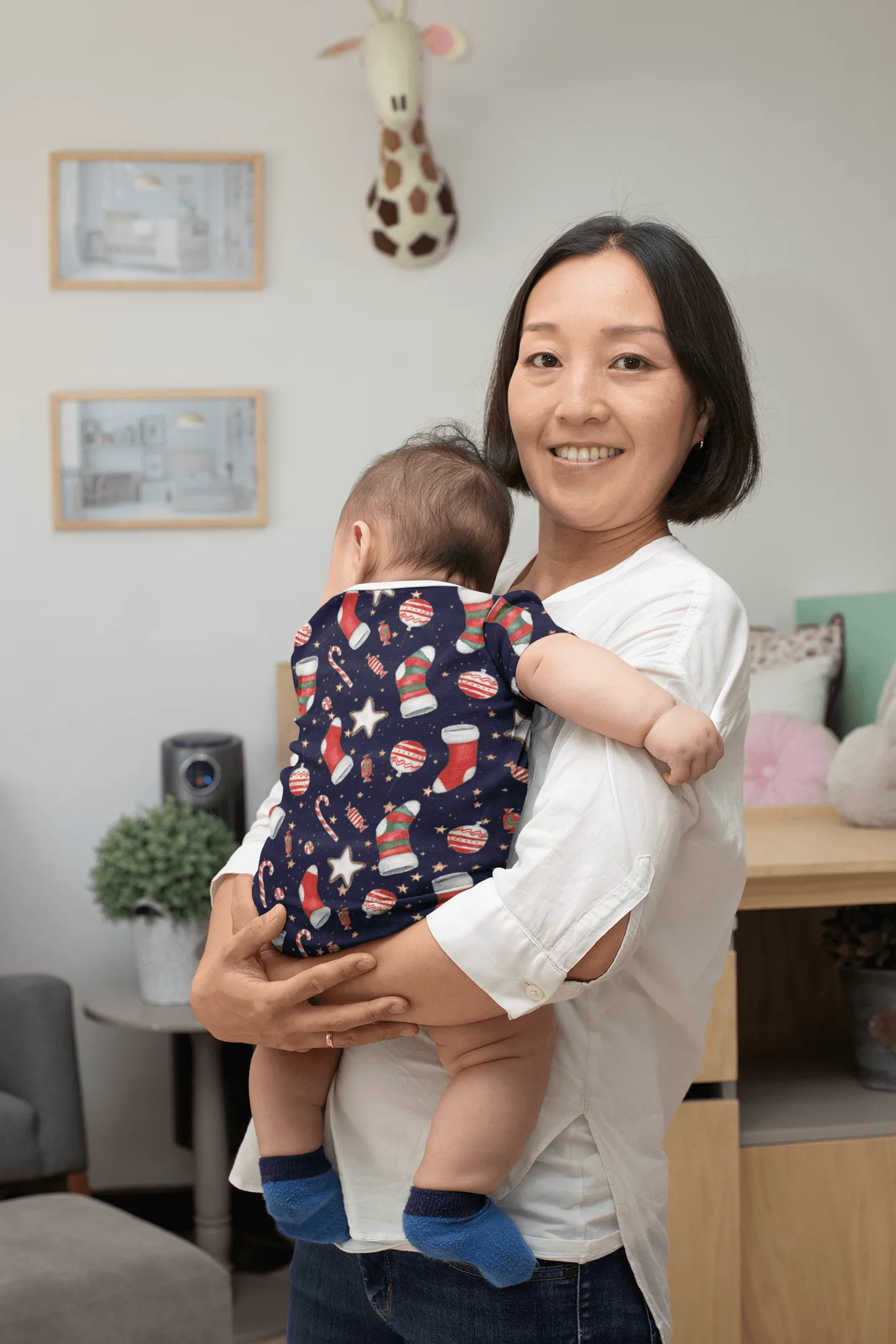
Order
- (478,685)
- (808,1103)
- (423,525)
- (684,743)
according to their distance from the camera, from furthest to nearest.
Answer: (808,1103)
(423,525)
(478,685)
(684,743)

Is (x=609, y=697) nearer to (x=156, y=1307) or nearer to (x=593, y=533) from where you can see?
(x=593, y=533)

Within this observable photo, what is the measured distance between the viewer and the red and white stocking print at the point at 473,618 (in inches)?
38.9

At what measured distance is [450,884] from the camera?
0.92 metres

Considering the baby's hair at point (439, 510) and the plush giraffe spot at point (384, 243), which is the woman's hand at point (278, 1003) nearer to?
the baby's hair at point (439, 510)

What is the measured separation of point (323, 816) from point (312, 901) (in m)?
0.07

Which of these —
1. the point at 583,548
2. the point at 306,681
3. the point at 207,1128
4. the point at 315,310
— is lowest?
the point at 207,1128

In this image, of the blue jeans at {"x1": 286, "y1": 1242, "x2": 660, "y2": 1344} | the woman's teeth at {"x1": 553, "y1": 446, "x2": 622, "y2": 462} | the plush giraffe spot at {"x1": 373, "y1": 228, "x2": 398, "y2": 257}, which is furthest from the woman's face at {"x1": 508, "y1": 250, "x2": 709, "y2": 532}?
the plush giraffe spot at {"x1": 373, "y1": 228, "x2": 398, "y2": 257}

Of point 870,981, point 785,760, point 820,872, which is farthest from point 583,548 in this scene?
point 785,760

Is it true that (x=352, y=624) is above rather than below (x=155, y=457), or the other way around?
below

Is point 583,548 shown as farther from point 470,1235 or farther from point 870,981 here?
point 870,981

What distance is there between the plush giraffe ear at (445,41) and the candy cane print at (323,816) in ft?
7.37

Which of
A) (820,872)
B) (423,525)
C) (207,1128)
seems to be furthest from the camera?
(207,1128)

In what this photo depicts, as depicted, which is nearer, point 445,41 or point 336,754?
point 336,754

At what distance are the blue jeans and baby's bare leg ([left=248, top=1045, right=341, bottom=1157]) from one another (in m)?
0.11
